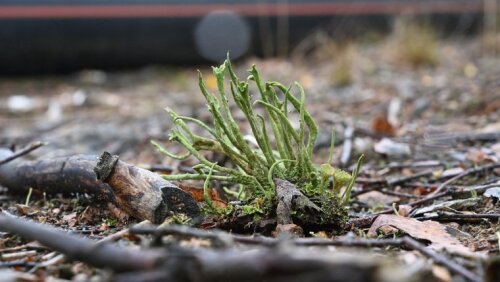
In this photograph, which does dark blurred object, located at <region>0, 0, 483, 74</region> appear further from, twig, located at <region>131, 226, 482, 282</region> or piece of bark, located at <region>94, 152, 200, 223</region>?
twig, located at <region>131, 226, 482, 282</region>

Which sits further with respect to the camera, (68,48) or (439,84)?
(68,48)

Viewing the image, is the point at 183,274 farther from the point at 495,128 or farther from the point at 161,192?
the point at 495,128

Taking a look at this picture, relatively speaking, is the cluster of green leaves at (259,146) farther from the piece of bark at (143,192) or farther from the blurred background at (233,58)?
the blurred background at (233,58)

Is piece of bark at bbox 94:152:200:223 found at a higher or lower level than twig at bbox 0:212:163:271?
higher

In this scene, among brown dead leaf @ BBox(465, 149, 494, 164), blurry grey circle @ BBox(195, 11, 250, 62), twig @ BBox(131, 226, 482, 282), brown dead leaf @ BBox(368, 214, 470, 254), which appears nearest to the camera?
twig @ BBox(131, 226, 482, 282)

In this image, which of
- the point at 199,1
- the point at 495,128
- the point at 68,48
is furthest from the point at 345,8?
the point at 495,128

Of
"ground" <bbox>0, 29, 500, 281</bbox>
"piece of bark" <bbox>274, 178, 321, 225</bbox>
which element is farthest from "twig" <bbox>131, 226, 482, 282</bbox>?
"piece of bark" <bbox>274, 178, 321, 225</bbox>

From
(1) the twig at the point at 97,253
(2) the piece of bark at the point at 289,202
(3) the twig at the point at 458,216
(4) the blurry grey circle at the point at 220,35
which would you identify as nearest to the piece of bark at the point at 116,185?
(2) the piece of bark at the point at 289,202
